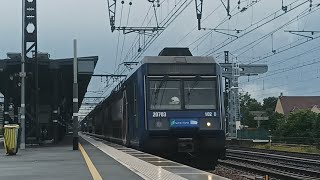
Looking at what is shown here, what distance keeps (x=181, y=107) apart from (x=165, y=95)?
659mm

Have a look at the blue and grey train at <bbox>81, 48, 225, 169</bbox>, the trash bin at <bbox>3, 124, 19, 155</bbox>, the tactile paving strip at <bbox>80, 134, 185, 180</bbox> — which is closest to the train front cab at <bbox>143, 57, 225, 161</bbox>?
the blue and grey train at <bbox>81, 48, 225, 169</bbox>

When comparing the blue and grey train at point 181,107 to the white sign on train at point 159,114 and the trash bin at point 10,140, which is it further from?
the trash bin at point 10,140

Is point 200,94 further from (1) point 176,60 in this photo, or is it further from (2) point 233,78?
(2) point 233,78

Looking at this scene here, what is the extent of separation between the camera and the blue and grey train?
17.6 m

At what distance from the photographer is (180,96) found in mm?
17906

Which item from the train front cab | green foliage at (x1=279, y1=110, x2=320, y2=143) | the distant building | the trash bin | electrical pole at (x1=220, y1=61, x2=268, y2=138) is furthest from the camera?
the distant building

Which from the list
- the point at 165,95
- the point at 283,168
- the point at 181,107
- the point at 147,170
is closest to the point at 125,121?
the point at 165,95

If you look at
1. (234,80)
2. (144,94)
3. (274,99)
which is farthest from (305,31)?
(274,99)

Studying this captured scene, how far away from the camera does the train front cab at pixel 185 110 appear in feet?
57.7

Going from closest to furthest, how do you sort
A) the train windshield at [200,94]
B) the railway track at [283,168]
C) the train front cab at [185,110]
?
the railway track at [283,168], the train front cab at [185,110], the train windshield at [200,94]

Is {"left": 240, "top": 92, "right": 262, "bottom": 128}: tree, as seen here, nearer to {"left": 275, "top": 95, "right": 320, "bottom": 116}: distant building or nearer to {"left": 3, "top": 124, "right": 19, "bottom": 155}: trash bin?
{"left": 275, "top": 95, "right": 320, "bottom": 116}: distant building

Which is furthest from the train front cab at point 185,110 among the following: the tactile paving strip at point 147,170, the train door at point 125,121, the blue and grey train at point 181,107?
the train door at point 125,121

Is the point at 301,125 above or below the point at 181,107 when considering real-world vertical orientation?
below

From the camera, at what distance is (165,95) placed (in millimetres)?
17906
